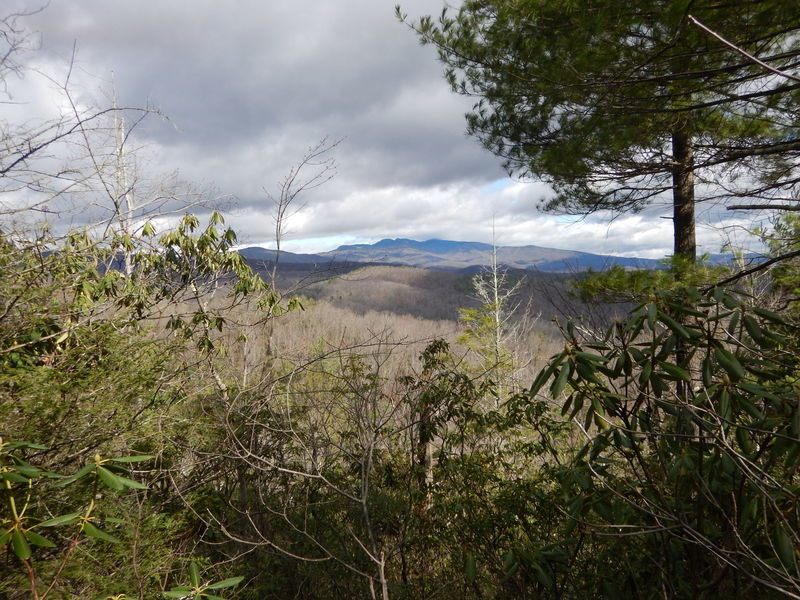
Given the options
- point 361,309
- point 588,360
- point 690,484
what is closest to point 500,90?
point 588,360

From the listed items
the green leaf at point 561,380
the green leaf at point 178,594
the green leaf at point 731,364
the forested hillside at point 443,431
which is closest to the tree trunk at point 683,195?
the forested hillside at point 443,431

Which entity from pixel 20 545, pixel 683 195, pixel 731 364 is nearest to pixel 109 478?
pixel 20 545

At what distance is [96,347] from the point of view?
2.91 m

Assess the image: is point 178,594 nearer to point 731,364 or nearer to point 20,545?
point 20,545

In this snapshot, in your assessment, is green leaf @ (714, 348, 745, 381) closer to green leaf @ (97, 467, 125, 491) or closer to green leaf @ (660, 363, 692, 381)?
green leaf @ (660, 363, 692, 381)

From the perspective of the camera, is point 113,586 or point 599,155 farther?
point 599,155

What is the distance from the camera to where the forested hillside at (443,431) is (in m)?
1.57

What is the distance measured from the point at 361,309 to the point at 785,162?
70.3 meters

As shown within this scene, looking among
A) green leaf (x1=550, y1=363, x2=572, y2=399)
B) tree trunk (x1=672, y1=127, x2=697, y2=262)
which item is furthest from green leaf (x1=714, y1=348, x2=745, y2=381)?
tree trunk (x1=672, y1=127, x2=697, y2=262)

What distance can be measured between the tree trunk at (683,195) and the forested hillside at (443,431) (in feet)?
0.14

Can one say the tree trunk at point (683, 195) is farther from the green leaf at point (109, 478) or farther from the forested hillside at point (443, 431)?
the green leaf at point (109, 478)

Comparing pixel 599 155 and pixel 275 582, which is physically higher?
pixel 599 155

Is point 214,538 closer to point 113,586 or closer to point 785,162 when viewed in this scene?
point 113,586

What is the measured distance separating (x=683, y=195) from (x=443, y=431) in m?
3.95
